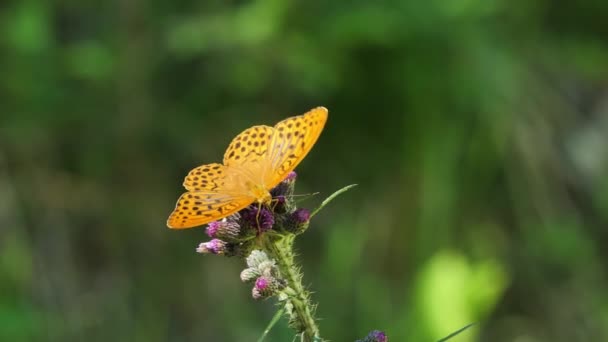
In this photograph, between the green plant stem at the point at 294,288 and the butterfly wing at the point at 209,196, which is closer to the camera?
the butterfly wing at the point at 209,196

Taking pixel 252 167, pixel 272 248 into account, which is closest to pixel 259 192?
pixel 252 167

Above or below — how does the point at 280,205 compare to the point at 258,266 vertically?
above

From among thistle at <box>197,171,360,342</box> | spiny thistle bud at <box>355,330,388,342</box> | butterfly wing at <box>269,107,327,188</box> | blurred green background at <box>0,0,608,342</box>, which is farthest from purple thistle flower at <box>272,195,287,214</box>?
blurred green background at <box>0,0,608,342</box>

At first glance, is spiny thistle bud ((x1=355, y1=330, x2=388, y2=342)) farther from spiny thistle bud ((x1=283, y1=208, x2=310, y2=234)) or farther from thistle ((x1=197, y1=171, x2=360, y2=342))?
spiny thistle bud ((x1=283, y1=208, x2=310, y2=234))

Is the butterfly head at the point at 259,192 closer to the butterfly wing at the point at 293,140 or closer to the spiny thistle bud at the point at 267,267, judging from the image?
the butterfly wing at the point at 293,140

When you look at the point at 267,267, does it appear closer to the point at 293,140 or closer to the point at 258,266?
the point at 258,266

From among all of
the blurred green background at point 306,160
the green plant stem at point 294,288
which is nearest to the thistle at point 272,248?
the green plant stem at point 294,288

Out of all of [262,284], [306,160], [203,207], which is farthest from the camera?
[306,160]
